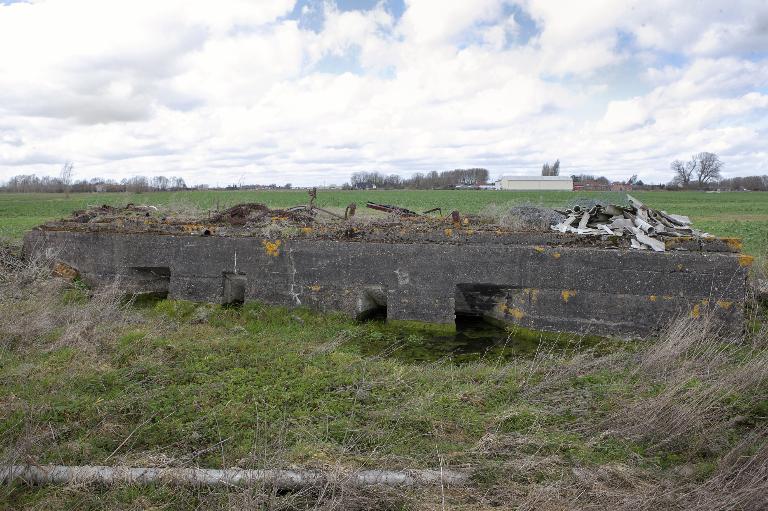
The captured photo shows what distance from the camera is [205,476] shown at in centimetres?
339

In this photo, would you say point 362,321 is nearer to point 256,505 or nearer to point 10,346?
point 10,346

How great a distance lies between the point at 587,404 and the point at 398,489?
207 cm

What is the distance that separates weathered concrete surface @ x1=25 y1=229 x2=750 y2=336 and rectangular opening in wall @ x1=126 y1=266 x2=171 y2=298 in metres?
0.02

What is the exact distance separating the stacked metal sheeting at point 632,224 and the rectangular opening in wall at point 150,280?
615 centimetres

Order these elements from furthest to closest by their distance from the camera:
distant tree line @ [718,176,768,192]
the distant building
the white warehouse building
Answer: distant tree line @ [718,176,768,192], the white warehouse building, the distant building

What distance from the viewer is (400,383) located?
16.3 feet

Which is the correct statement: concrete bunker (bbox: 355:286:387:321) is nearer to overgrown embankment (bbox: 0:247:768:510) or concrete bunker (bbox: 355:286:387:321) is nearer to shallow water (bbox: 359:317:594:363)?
shallow water (bbox: 359:317:594:363)

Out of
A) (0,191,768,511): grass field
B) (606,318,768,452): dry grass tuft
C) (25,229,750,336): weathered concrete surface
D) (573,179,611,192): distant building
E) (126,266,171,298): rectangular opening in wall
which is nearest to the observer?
(0,191,768,511): grass field

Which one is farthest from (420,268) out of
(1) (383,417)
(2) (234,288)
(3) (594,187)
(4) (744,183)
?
(4) (744,183)

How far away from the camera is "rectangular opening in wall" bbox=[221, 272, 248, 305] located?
8258 mm

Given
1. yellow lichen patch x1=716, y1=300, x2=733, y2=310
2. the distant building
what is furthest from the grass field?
the distant building

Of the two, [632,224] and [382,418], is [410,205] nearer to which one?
[632,224]

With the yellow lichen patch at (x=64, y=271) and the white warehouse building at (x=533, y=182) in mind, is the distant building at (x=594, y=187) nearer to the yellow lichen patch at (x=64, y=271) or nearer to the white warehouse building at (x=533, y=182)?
the white warehouse building at (x=533, y=182)

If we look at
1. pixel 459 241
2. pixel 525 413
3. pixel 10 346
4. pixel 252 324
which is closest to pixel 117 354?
pixel 10 346
